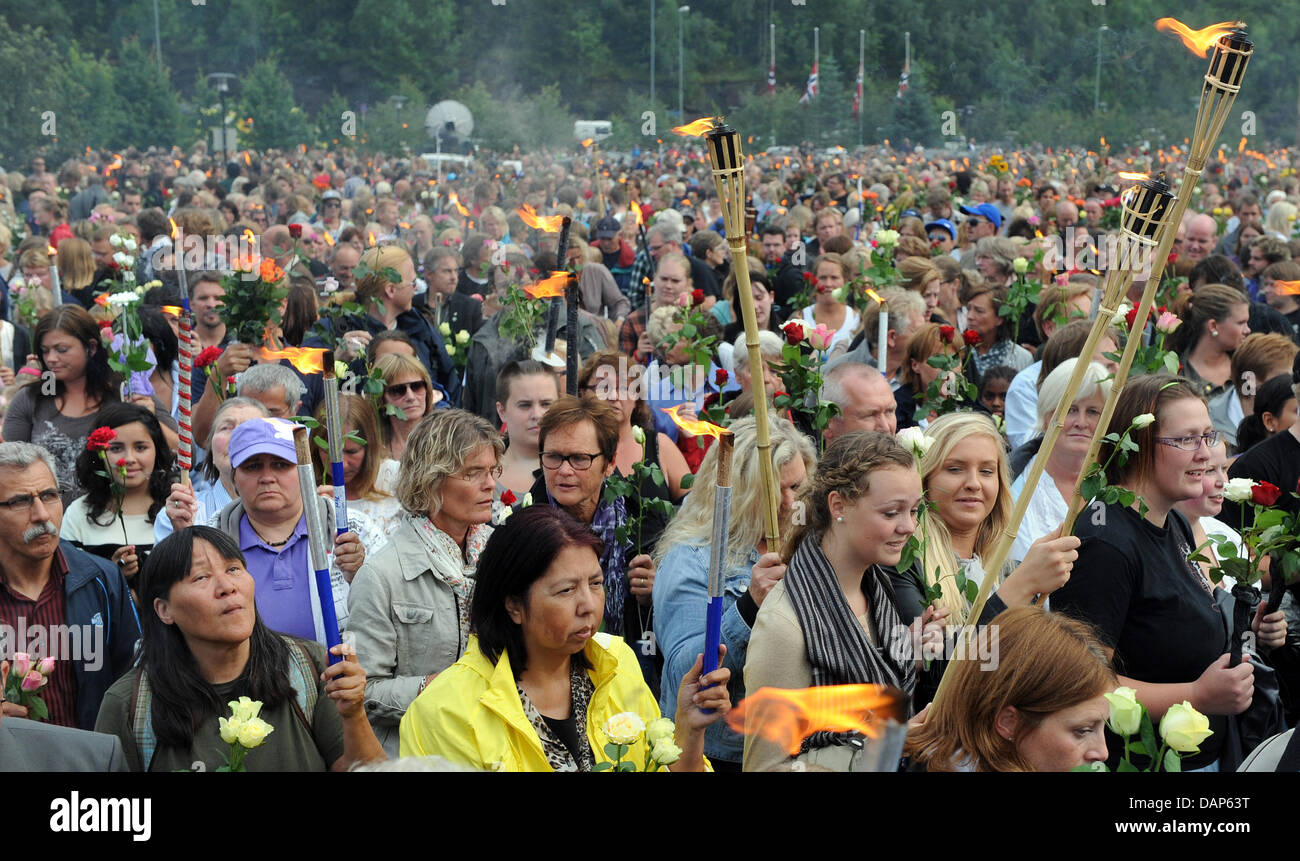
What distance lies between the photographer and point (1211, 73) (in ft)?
9.54

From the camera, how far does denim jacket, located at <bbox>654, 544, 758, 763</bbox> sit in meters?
3.78

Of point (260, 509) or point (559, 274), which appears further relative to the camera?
point (559, 274)

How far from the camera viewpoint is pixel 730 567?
13.5 ft

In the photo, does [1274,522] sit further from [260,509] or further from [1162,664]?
[260,509]

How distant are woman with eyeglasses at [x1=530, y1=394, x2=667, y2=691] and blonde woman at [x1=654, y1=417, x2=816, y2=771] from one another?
423 millimetres

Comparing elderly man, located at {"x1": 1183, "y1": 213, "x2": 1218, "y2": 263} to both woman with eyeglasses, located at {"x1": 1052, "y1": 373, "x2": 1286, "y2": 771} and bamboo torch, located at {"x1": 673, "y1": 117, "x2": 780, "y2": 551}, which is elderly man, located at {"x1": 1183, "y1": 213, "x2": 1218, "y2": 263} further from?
bamboo torch, located at {"x1": 673, "y1": 117, "x2": 780, "y2": 551}

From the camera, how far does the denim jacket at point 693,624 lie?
3777 millimetres

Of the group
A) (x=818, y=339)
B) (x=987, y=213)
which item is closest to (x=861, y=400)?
(x=818, y=339)

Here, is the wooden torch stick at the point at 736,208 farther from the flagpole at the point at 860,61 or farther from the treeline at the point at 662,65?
the treeline at the point at 662,65

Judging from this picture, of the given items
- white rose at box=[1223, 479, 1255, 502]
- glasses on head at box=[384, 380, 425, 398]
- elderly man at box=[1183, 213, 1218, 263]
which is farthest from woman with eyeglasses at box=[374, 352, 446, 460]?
elderly man at box=[1183, 213, 1218, 263]

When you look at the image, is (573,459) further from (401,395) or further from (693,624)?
(401,395)
